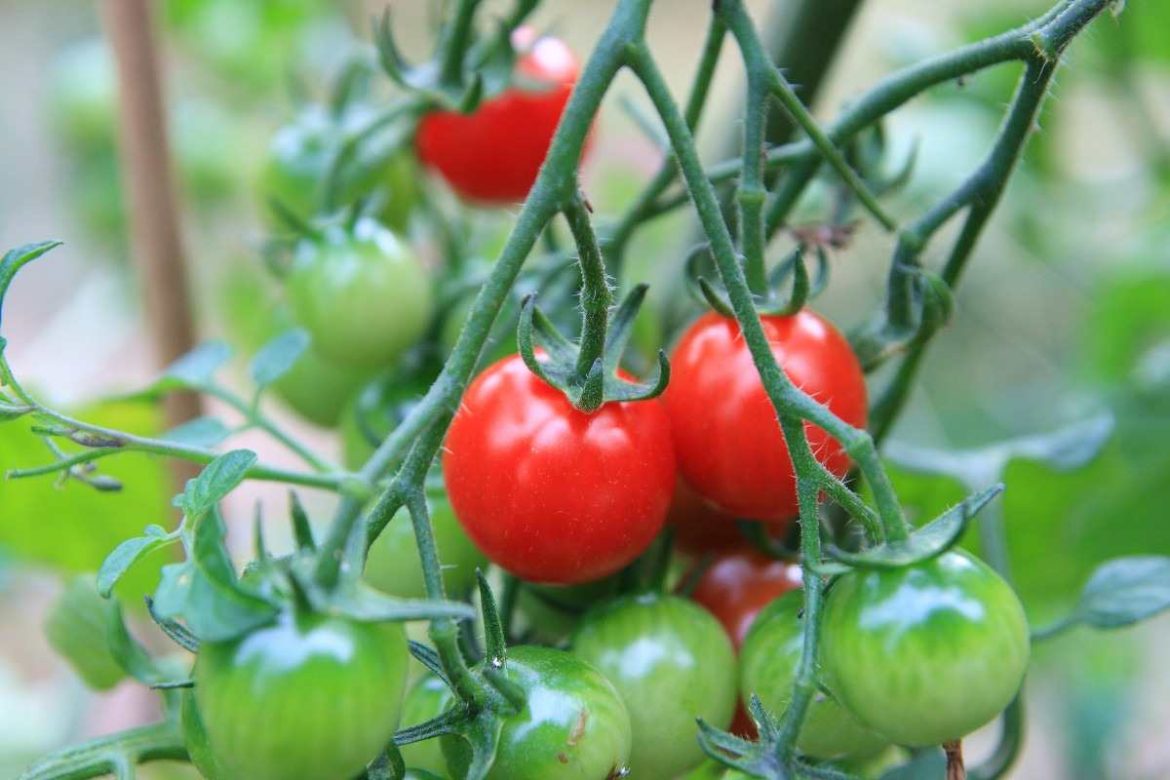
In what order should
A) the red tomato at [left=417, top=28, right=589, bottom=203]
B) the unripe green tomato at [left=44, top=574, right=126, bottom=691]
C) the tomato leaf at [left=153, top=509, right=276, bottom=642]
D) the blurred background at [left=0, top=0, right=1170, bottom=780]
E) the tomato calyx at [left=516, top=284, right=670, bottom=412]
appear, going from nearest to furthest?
the tomato leaf at [left=153, top=509, right=276, bottom=642] < the tomato calyx at [left=516, top=284, right=670, bottom=412] < the unripe green tomato at [left=44, top=574, right=126, bottom=691] < the red tomato at [left=417, top=28, right=589, bottom=203] < the blurred background at [left=0, top=0, right=1170, bottom=780]

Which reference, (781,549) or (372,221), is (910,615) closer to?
(781,549)

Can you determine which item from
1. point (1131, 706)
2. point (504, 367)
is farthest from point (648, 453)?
point (1131, 706)

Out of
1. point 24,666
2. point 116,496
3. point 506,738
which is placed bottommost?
point 24,666

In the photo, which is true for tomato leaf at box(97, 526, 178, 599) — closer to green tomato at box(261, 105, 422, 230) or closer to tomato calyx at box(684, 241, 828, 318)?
tomato calyx at box(684, 241, 828, 318)

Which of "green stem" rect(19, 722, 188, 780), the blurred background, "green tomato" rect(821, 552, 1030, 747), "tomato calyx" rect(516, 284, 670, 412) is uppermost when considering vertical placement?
"tomato calyx" rect(516, 284, 670, 412)

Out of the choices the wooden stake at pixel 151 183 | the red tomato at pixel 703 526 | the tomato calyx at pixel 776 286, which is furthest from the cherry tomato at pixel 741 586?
the wooden stake at pixel 151 183

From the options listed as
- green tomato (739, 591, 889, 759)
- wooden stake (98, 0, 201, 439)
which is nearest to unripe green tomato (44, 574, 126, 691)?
wooden stake (98, 0, 201, 439)

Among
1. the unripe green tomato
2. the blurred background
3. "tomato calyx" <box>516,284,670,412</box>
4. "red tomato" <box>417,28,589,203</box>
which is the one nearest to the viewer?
"tomato calyx" <box>516,284,670,412</box>
